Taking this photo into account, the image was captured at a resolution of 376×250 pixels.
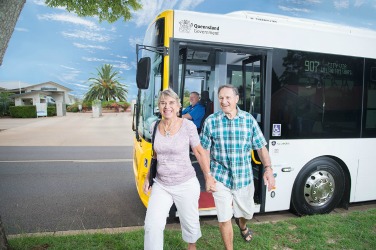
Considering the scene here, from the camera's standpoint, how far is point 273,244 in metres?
3.73

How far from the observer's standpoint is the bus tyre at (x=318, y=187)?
4.70 m

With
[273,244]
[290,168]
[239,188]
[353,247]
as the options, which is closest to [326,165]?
[290,168]

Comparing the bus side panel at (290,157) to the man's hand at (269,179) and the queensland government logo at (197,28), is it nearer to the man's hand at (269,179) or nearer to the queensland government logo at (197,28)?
the man's hand at (269,179)

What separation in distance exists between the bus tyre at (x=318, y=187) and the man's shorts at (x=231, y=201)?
1654 millimetres

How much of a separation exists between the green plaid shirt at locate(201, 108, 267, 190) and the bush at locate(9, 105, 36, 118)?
34.0 m

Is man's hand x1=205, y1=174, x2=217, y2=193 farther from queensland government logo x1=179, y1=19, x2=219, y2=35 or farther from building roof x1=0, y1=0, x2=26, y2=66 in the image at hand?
building roof x1=0, y1=0, x2=26, y2=66

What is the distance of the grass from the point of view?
3.57 m

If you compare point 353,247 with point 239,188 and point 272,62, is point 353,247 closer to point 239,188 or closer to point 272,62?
point 239,188

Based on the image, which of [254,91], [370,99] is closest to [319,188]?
[370,99]

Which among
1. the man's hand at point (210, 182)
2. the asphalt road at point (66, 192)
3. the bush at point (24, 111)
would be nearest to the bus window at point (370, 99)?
the man's hand at point (210, 182)

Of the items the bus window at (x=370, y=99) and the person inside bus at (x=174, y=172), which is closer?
the person inside bus at (x=174, y=172)

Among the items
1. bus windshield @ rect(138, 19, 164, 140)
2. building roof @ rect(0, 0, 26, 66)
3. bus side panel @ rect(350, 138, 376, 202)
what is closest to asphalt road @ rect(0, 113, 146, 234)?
bus windshield @ rect(138, 19, 164, 140)

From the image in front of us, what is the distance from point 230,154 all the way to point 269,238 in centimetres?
151

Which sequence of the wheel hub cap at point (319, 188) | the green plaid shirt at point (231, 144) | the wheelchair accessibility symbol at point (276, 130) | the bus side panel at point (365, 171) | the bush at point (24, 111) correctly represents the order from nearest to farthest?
the green plaid shirt at point (231, 144) < the wheelchair accessibility symbol at point (276, 130) < the wheel hub cap at point (319, 188) < the bus side panel at point (365, 171) < the bush at point (24, 111)
